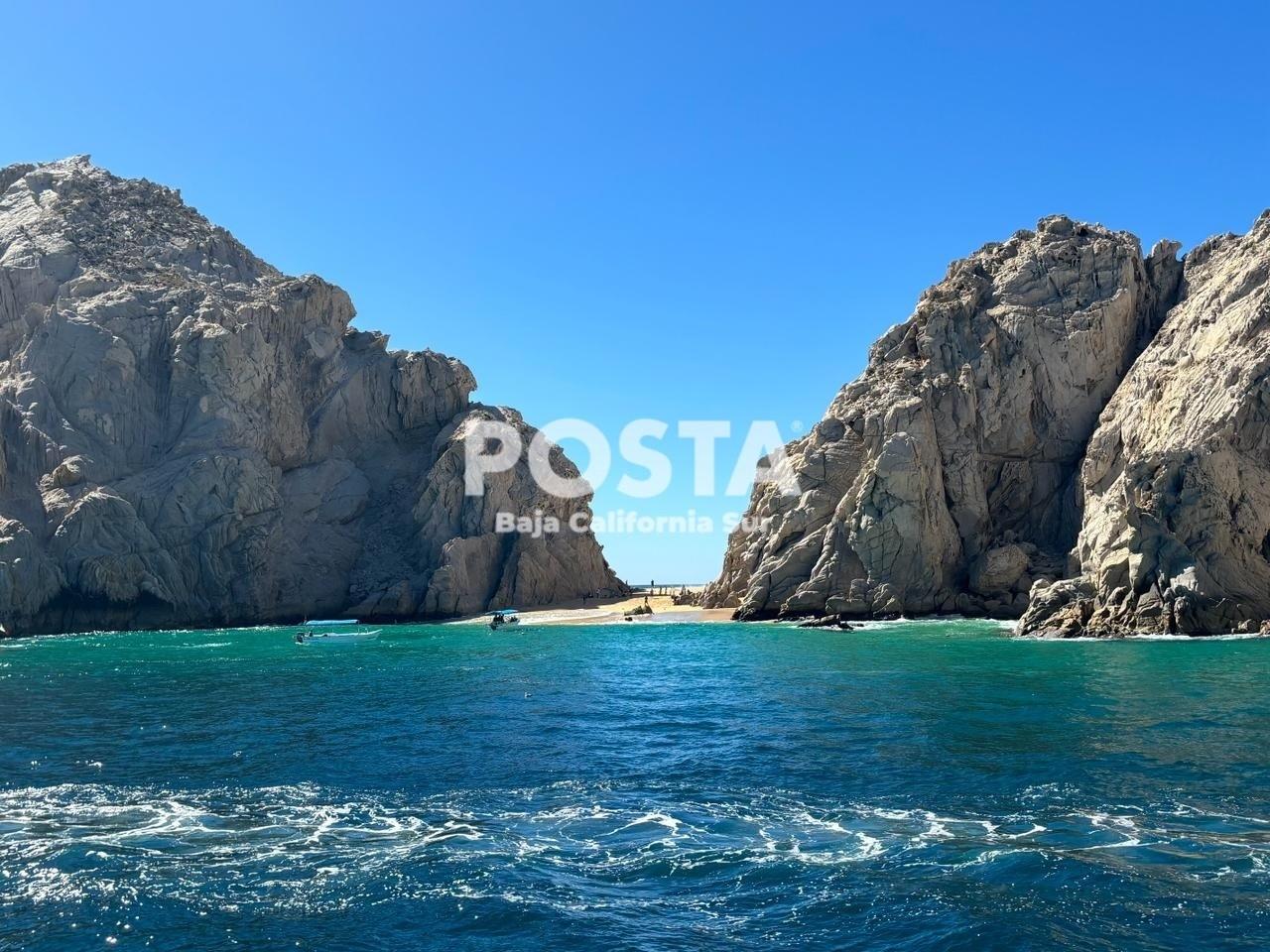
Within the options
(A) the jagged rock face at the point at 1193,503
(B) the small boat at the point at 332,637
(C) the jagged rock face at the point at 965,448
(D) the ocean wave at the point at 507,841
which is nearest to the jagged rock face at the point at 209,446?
(B) the small boat at the point at 332,637

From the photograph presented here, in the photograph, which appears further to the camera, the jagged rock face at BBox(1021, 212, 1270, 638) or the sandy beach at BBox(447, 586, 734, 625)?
the sandy beach at BBox(447, 586, 734, 625)

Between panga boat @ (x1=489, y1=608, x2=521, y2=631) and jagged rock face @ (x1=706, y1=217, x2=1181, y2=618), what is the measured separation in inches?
913

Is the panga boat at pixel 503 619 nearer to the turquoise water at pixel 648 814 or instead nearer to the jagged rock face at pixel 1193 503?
the turquoise water at pixel 648 814

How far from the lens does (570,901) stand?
16.4m

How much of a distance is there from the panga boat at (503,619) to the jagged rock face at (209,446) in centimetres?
930

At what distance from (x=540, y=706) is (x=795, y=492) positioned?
59962 mm

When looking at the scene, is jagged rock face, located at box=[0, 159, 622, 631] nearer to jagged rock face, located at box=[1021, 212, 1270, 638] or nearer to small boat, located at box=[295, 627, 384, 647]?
small boat, located at box=[295, 627, 384, 647]

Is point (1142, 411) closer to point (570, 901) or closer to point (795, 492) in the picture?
point (795, 492)

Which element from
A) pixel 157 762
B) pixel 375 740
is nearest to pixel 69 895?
pixel 157 762

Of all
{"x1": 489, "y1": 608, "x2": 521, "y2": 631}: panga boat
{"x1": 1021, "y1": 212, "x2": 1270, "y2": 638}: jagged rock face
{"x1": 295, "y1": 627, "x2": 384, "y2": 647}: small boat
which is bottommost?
{"x1": 295, "y1": 627, "x2": 384, "y2": 647}: small boat

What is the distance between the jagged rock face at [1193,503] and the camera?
65.9m

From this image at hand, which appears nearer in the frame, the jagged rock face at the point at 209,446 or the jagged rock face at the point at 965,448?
the jagged rock face at the point at 965,448

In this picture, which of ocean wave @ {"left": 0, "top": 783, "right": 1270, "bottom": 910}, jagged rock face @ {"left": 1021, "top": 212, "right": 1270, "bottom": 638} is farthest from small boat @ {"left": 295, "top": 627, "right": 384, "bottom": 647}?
jagged rock face @ {"left": 1021, "top": 212, "right": 1270, "bottom": 638}

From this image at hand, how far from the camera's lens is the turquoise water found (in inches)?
607
